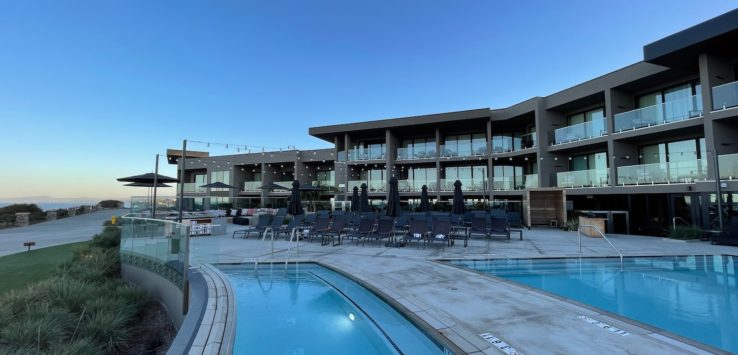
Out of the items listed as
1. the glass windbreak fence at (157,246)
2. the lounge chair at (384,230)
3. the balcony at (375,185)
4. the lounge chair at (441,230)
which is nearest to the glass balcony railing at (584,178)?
the lounge chair at (441,230)

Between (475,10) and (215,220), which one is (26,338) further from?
(475,10)

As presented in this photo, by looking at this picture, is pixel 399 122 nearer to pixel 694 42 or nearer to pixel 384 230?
pixel 384 230

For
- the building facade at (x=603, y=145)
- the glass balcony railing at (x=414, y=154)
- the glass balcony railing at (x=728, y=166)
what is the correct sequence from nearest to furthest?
1. the glass balcony railing at (x=728, y=166)
2. the building facade at (x=603, y=145)
3. the glass balcony railing at (x=414, y=154)

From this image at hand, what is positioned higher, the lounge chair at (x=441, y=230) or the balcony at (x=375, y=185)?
the balcony at (x=375, y=185)

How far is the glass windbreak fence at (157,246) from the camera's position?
19.2 ft

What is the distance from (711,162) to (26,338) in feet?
60.8

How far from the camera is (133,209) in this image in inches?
736

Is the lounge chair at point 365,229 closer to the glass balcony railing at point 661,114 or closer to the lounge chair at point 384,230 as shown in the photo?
the lounge chair at point 384,230

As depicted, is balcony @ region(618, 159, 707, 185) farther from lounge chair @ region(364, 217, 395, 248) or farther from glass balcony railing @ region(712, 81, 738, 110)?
lounge chair @ region(364, 217, 395, 248)

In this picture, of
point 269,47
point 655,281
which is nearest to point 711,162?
point 655,281

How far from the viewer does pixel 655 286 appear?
21.1 ft

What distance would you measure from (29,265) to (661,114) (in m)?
23.5

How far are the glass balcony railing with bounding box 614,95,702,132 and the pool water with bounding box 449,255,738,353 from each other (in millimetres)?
6835

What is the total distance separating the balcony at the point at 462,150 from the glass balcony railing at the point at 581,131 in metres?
4.49
